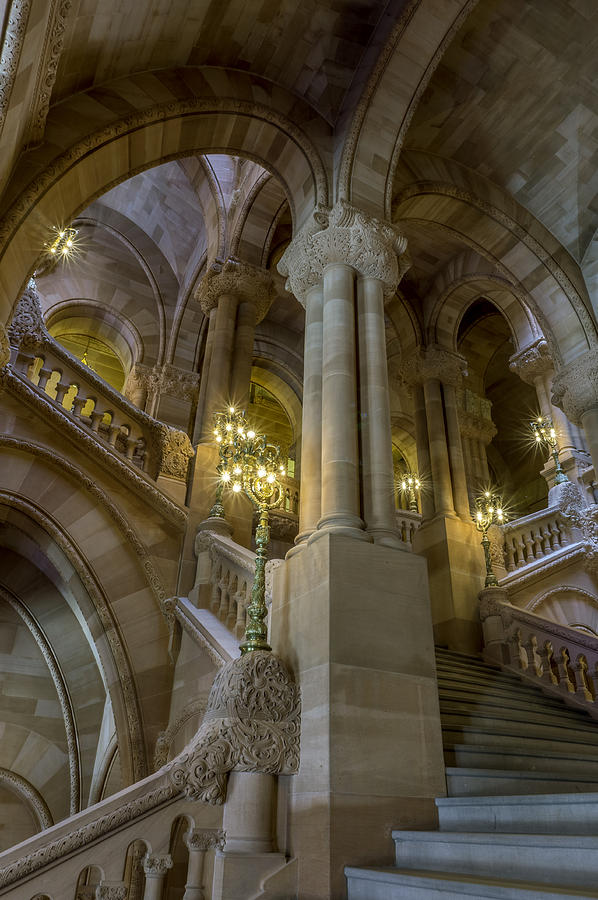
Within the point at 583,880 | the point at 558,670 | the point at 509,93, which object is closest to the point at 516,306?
the point at 509,93

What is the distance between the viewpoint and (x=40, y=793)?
30.3 feet

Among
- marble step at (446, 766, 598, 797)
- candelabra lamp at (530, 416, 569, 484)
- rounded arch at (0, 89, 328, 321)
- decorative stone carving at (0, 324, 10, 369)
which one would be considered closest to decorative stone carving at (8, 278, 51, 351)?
rounded arch at (0, 89, 328, 321)

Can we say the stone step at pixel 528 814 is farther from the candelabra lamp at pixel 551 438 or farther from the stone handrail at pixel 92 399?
the candelabra lamp at pixel 551 438

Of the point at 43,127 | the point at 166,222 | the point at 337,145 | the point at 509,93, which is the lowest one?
the point at 43,127

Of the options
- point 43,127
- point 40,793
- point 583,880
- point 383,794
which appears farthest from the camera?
point 40,793

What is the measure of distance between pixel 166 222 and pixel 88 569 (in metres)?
8.85

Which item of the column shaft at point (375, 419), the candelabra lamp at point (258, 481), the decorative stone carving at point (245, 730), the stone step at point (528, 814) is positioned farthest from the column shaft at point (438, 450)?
the stone step at point (528, 814)

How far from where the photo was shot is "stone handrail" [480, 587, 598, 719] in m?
6.97

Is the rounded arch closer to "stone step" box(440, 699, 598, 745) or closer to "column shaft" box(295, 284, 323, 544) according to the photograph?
"column shaft" box(295, 284, 323, 544)

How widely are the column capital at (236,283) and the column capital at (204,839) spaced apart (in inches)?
314

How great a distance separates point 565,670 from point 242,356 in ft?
20.4

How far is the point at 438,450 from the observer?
34.7 ft

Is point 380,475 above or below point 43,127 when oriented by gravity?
below

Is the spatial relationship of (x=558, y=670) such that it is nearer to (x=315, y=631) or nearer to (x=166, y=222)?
(x=315, y=631)
